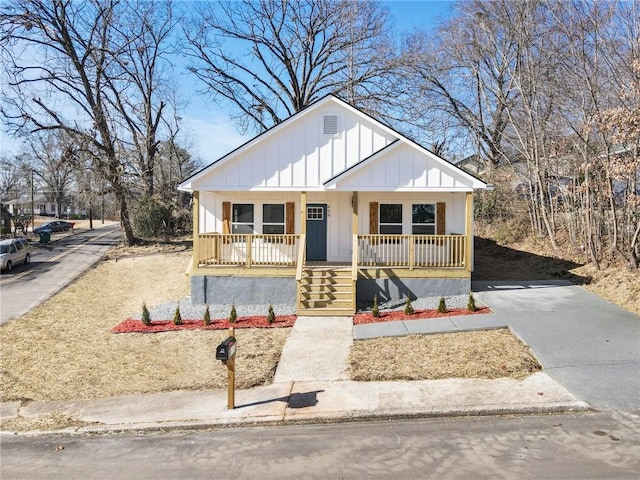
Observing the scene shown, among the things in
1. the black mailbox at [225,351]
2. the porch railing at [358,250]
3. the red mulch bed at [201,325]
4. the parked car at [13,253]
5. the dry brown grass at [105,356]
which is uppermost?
the porch railing at [358,250]

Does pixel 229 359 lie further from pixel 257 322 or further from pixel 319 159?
pixel 319 159

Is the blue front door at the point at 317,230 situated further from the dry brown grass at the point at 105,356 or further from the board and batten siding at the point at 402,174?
the dry brown grass at the point at 105,356

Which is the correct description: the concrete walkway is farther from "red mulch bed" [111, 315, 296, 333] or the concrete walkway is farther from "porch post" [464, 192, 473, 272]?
"porch post" [464, 192, 473, 272]

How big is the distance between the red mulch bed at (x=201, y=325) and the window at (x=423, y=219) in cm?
555

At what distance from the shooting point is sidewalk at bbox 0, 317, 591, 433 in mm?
6734

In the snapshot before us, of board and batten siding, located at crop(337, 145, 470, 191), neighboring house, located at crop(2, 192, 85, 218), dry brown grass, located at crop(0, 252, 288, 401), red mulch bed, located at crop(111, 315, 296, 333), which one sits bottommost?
dry brown grass, located at crop(0, 252, 288, 401)

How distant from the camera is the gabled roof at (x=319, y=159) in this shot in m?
14.2

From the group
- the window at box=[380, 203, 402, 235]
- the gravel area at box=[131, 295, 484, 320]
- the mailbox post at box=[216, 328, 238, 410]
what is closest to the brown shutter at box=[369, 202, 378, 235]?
the window at box=[380, 203, 402, 235]

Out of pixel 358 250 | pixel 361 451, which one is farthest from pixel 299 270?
pixel 361 451

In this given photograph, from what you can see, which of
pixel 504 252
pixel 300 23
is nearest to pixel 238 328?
pixel 504 252

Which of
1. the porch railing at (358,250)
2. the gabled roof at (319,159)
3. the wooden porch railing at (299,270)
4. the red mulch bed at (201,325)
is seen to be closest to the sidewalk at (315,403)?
the red mulch bed at (201,325)

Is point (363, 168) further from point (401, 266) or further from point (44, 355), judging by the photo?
point (44, 355)

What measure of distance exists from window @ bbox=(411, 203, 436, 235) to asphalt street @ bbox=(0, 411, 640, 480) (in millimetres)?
9873

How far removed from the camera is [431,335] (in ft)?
34.4
